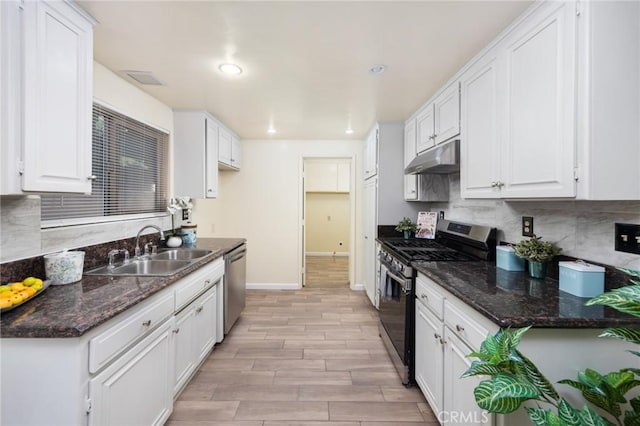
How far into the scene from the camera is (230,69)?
6.81 ft

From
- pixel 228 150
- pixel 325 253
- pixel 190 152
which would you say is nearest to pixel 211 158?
pixel 190 152

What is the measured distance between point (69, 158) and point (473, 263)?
8.21ft

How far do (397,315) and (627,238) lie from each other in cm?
143

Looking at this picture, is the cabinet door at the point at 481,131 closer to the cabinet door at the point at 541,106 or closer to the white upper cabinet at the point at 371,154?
the cabinet door at the point at 541,106

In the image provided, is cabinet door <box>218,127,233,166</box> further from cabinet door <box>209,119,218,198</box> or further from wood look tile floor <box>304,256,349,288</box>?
wood look tile floor <box>304,256,349,288</box>

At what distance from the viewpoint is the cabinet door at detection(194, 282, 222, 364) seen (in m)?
2.20

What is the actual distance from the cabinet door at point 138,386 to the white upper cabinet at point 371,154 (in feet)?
9.25

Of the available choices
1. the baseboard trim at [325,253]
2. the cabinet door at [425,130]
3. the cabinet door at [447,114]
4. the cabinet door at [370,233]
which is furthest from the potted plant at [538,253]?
the baseboard trim at [325,253]

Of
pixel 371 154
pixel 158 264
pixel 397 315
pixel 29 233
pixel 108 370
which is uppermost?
pixel 371 154

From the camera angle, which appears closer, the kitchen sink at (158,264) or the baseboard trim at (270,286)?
the kitchen sink at (158,264)

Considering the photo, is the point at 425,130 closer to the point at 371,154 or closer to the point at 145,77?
the point at 371,154

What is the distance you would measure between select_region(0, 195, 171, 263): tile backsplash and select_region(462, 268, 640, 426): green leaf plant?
214cm

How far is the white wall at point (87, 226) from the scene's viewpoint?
4.76 feet

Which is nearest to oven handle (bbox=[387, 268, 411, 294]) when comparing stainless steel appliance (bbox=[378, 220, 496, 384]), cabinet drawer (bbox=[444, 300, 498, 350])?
stainless steel appliance (bbox=[378, 220, 496, 384])
